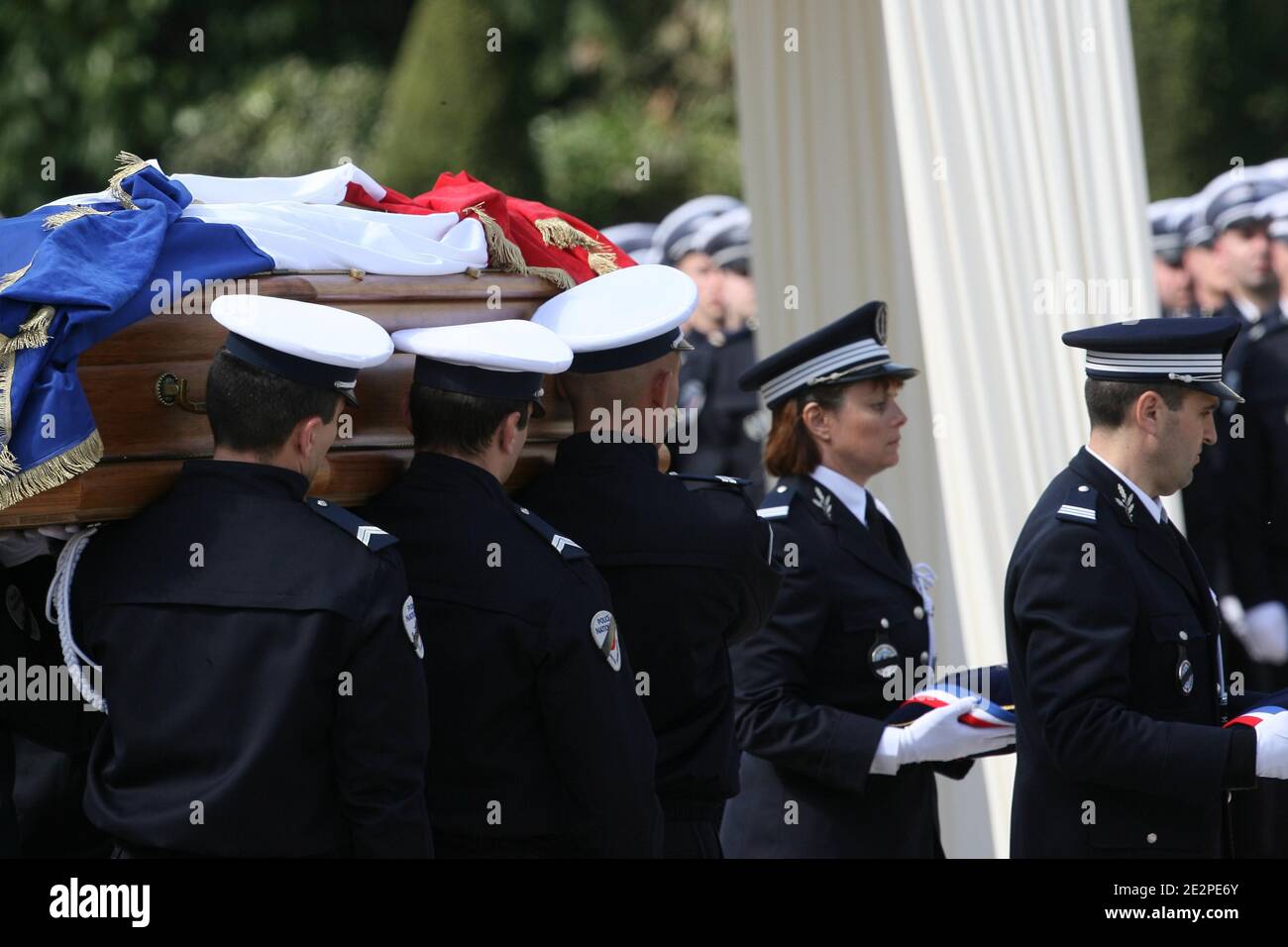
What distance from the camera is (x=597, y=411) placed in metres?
3.59

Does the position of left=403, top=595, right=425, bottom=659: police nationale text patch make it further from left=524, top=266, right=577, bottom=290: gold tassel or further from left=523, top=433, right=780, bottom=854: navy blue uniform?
left=524, top=266, right=577, bottom=290: gold tassel

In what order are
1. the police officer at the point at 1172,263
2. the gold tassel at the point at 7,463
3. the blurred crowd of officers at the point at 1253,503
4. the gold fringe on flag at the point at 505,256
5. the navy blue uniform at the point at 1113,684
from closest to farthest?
the gold tassel at the point at 7,463 → the navy blue uniform at the point at 1113,684 → the gold fringe on flag at the point at 505,256 → the blurred crowd of officers at the point at 1253,503 → the police officer at the point at 1172,263

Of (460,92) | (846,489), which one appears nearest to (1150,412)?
(846,489)

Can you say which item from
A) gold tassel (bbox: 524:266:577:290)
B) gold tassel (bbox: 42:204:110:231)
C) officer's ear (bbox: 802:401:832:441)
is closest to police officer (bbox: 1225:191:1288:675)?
officer's ear (bbox: 802:401:832:441)

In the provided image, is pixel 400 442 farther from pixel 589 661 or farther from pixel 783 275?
pixel 783 275

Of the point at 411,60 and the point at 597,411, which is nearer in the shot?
the point at 597,411

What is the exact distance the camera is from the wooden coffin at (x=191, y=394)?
301cm

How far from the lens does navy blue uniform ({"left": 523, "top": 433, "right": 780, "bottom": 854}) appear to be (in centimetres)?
354

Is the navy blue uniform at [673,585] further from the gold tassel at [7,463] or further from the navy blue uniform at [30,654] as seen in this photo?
the gold tassel at [7,463]

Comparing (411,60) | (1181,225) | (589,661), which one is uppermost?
(411,60)

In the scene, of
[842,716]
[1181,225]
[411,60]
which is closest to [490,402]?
[842,716]

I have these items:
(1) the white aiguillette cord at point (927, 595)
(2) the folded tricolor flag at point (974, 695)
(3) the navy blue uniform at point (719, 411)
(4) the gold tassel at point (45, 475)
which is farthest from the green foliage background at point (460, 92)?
(4) the gold tassel at point (45, 475)

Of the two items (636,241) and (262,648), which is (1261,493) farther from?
(262,648)

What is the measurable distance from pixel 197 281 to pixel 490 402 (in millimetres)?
553
